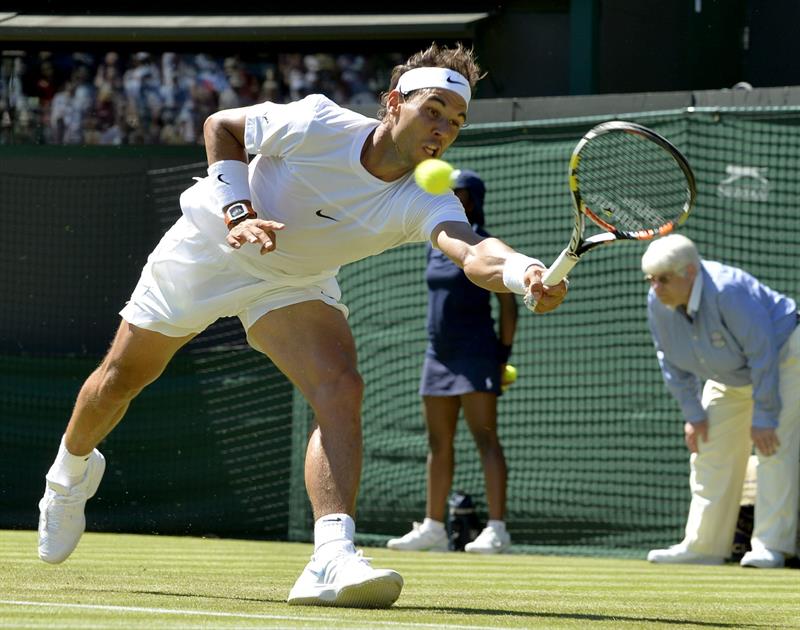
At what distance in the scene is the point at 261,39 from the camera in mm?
16156

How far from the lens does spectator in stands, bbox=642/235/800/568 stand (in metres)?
8.51

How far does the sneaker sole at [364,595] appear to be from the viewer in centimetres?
482

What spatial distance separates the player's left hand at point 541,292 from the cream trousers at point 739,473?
4467 millimetres

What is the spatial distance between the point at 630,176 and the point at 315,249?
12.2 feet

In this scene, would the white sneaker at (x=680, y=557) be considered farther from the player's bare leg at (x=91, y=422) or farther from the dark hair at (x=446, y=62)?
the dark hair at (x=446, y=62)

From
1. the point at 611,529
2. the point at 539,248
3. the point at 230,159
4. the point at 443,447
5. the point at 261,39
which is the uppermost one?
the point at 261,39

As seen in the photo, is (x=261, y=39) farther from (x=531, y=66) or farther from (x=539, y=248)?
(x=539, y=248)

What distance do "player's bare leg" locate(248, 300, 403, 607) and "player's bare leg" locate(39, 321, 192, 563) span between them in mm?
471

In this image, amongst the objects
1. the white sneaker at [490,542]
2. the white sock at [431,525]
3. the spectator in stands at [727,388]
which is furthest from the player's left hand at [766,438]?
the white sock at [431,525]

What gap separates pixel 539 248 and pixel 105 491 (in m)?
3.58

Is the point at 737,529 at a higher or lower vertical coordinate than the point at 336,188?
lower

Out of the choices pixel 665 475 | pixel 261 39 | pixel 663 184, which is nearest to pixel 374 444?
pixel 665 475

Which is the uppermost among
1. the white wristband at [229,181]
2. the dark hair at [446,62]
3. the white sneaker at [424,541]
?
the dark hair at [446,62]

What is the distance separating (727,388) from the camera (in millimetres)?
8984
